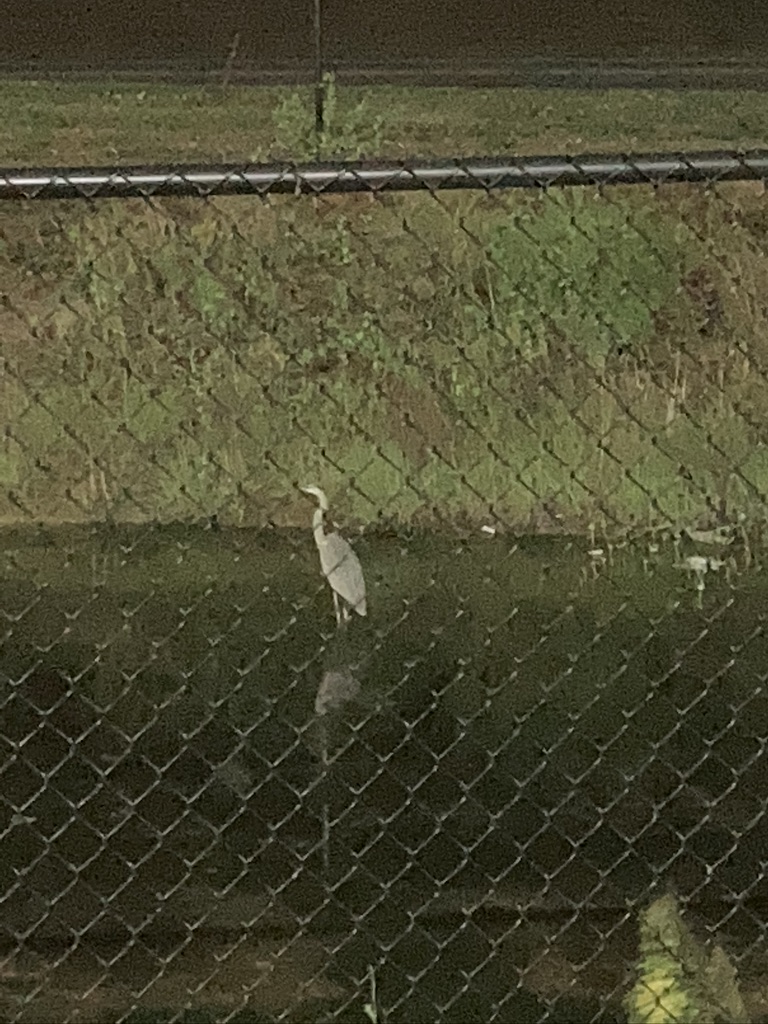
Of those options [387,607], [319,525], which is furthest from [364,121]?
[387,607]

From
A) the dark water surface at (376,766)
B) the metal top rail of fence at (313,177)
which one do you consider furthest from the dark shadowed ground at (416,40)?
the metal top rail of fence at (313,177)

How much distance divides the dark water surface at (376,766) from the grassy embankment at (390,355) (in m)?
0.29

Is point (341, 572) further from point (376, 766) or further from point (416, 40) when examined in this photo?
point (416, 40)

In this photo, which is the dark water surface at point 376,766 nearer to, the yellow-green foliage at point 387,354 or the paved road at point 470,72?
the yellow-green foliage at point 387,354

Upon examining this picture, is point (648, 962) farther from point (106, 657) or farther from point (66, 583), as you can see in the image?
point (66, 583)

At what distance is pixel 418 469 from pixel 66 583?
157 centimetres

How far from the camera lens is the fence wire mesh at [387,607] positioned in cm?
369

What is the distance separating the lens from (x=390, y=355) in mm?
6836

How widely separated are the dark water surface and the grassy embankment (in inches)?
11.5

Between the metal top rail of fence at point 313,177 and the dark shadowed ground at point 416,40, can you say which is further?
the dark shadowed ground at point 416,40

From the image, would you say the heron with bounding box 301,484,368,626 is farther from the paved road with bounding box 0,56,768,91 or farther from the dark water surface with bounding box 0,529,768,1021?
the paved road with bounding box 0,56,768,91

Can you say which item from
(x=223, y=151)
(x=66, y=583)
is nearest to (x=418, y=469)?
(x=66, y=583)

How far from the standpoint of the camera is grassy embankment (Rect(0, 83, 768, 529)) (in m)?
6.37

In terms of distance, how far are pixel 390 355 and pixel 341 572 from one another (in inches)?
69.9
